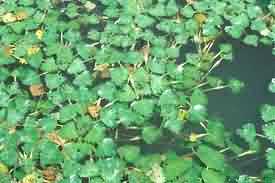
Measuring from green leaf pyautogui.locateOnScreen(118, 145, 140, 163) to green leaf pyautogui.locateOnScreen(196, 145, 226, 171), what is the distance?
8.3 inches

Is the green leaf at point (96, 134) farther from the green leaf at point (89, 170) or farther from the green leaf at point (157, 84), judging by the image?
the green leaf at point (157, 84)

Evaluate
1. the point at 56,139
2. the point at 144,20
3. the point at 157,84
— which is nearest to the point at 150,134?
the point at 157,84

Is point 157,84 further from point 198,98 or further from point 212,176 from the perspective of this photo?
point 212,176

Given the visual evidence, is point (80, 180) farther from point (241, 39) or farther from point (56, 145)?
point (241, 39)

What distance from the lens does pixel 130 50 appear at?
196 cm

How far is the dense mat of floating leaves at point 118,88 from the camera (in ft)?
5.21

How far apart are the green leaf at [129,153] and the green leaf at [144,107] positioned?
144 millimetres

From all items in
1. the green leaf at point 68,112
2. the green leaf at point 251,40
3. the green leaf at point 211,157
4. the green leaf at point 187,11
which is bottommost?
the green leaf at point 211,157

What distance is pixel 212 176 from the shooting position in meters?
1.54

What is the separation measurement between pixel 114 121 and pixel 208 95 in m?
0.40

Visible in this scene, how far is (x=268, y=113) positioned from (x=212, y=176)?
0.36 m

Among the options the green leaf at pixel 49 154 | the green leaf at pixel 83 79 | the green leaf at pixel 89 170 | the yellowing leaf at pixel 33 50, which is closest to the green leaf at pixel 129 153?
the green leaf at pixel 89 170

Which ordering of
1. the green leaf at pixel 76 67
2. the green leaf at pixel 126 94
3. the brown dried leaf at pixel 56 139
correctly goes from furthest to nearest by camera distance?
the green leaf at pixel 76 67 → the green leaf at pixel 126 94 → the brown dried leaf at pixel 56 139

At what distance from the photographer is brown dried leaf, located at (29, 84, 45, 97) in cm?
180
